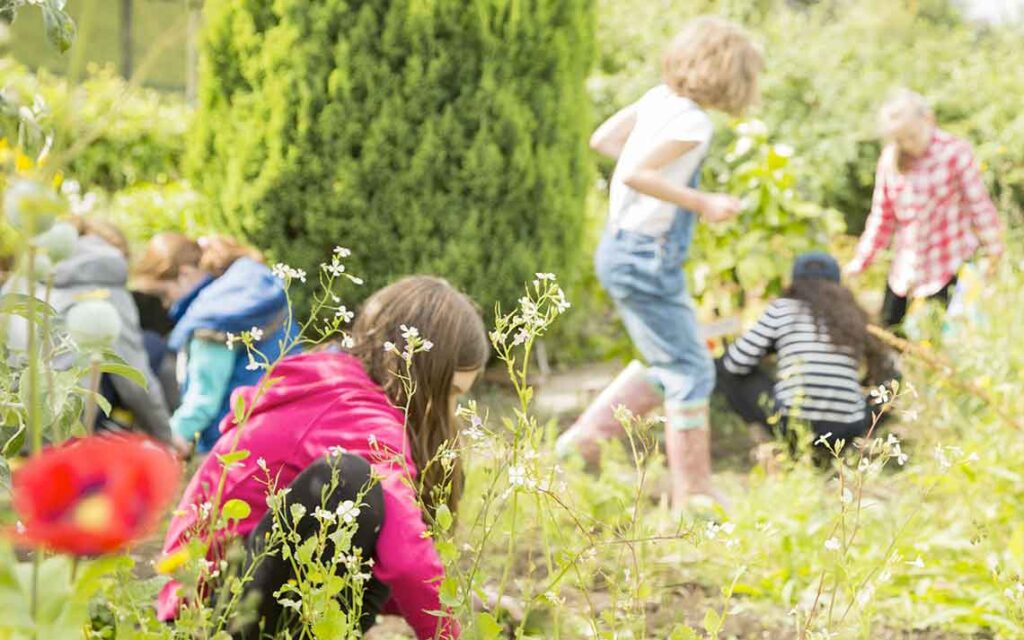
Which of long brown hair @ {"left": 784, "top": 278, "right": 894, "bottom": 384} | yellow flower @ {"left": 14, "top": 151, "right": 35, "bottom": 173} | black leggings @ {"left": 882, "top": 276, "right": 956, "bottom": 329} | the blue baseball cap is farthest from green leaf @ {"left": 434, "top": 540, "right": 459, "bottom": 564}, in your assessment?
black leggings @ {"left": 882, "top": 276, "right": 956, "bottom": 329}

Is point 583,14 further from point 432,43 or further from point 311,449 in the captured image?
point 311,449

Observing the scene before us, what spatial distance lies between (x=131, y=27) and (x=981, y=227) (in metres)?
13.4

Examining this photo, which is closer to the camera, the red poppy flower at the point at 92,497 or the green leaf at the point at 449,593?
the red poppy flower at the point at 92,497

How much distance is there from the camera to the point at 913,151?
18.0 ft

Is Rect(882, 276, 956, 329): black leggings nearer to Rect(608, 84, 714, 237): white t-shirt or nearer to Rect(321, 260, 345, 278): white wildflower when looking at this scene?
Rect(608, 84, 714, 237): white t-shirt

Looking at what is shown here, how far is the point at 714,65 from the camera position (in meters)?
3.74

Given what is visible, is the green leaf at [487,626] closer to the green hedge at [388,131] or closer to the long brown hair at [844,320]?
the long brown hair at [844,320]

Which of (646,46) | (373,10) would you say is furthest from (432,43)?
(646,46)

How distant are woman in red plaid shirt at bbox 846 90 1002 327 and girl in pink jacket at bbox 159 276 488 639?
3.54 m

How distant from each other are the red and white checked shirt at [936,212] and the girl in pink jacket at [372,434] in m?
3.54

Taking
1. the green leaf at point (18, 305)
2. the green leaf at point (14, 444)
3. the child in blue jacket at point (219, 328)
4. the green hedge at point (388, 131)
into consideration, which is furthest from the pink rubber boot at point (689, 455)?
the green leaf at point (18, 305)

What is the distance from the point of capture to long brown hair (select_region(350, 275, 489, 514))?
7.50ft

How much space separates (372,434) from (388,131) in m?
2.85

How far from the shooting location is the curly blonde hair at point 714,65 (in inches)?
147
